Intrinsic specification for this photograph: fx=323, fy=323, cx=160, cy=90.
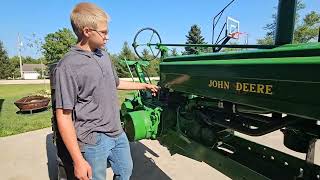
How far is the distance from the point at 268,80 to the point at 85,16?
118 cm

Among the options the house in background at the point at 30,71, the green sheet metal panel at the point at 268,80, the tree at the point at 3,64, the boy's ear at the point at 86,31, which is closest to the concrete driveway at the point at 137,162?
the green sheet metal panel at the point at 268,80

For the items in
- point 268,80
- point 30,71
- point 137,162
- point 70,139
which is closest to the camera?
point 70,139

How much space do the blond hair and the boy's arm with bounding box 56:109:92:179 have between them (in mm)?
522

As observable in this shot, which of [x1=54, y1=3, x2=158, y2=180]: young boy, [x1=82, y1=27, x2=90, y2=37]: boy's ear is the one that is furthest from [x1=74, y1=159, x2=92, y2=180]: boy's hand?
[x1=82, y1=27, x2=90, y2=37]: boy's ear

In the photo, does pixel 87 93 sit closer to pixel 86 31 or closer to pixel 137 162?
pixel 86 31

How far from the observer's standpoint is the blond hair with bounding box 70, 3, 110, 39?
193 cm

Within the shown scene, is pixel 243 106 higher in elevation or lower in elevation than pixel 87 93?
lower

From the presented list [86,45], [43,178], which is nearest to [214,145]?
[86,45]

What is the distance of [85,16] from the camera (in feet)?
6.32

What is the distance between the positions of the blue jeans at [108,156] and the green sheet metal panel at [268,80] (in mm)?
849

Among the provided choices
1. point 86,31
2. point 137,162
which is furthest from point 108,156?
point 137,162

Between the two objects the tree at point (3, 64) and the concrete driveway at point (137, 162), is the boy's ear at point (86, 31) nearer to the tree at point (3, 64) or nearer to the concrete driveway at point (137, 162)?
the concrete driveway at point (137, 162)

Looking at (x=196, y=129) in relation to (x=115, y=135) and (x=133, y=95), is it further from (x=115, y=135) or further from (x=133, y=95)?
(x=133, y=95)

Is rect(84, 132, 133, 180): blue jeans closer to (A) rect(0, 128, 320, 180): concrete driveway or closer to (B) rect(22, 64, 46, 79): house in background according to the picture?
(A) rect(0, 128, 320, 180): concrete driveway
